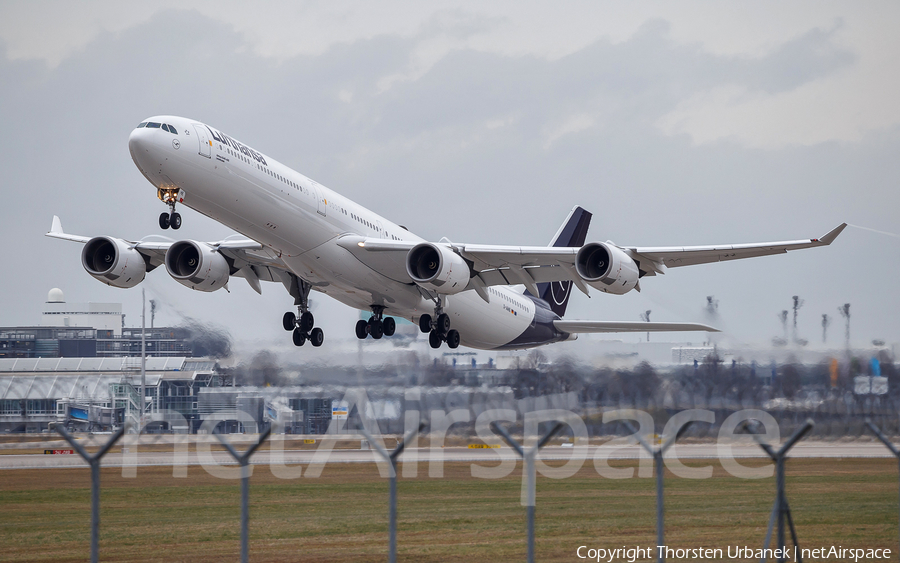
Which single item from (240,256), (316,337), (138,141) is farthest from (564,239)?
(138,141)

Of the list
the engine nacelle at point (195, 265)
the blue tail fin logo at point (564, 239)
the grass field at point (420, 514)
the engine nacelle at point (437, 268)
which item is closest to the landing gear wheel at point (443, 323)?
the engine nacelle at point (437, 268)

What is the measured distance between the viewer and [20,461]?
33781mm

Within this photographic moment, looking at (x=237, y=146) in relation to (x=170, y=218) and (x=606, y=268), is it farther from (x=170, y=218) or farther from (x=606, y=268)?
(x=606, y=268)

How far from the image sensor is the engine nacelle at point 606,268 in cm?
2544

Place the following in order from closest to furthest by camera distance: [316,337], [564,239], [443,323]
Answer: [443,323] < [316,337] < [564,239]

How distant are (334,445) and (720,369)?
15.8 m

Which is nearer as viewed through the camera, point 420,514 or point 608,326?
point 420,514

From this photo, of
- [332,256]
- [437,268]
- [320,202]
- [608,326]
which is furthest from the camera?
[608,326]

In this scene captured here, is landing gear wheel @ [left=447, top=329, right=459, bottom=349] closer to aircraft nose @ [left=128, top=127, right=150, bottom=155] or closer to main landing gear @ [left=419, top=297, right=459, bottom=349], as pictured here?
main landing gear @ [left=419, top=297, right=459, bottom=349]

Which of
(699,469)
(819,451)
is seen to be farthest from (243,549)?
(819,451)

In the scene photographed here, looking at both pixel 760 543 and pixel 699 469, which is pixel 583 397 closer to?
pixel 699 469

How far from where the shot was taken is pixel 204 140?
2255 cm

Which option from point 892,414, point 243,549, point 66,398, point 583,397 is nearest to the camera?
point 243,549

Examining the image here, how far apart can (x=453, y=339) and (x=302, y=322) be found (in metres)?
4.96
